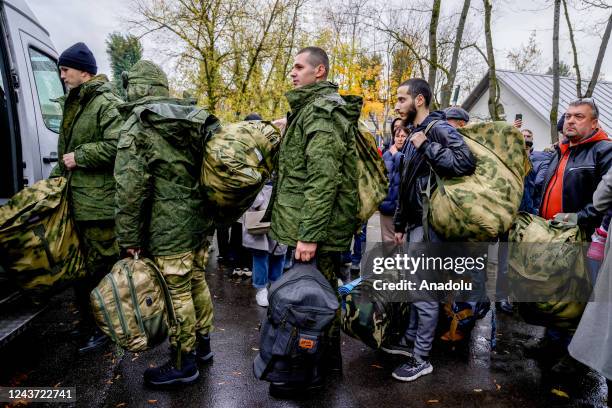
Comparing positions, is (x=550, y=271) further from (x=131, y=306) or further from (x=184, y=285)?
(x=131, y=306)

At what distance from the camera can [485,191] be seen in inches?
109

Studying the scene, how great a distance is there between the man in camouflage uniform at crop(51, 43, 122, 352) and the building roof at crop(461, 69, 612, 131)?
18896mm

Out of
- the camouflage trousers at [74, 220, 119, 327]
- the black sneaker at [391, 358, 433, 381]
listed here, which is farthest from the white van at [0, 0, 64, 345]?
the black sneaker at [391, 358, 433, 381]

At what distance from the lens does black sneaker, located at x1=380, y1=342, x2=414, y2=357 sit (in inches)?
137

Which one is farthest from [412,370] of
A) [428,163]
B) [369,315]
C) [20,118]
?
[20,118]

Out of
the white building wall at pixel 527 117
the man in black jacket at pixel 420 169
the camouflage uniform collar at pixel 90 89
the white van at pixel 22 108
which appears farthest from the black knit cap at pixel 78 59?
the white building wall at pixel 527 117

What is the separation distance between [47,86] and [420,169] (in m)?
3.72

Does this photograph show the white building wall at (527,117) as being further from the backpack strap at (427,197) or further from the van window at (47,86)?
the van window at (47,86)

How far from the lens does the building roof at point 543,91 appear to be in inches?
699

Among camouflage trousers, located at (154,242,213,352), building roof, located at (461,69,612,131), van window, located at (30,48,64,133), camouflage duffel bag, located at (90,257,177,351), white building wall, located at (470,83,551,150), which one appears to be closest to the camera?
camouflage duffel bag, located at (90,257,177,351)

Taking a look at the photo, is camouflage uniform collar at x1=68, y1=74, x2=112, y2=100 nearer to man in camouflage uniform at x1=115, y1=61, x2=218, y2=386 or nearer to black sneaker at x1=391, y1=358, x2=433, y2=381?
man in camouflage uniform at x1=115, y1=61, x2=218, y2=386

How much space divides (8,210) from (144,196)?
1075 millimetres

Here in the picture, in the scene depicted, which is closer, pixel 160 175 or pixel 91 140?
pixel 160 175

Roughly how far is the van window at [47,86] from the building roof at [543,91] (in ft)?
61.8
